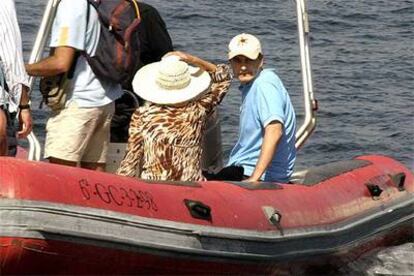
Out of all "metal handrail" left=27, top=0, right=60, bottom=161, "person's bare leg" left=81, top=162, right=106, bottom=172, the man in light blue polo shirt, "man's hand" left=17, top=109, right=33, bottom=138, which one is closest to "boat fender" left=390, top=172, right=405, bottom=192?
the man in light blue polo shirt

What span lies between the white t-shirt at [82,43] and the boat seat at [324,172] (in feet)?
3.67

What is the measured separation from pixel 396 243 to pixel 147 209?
2473mm

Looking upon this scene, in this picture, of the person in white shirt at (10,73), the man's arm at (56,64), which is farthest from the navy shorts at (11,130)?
the man's arm at (56,64)

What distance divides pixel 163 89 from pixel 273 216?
0.72 metres

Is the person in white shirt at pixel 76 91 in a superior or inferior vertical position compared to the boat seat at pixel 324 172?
superior

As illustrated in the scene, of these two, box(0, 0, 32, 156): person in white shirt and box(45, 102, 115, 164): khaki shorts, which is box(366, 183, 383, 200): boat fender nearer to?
box(45, 102, 115, 164): khaki shorts

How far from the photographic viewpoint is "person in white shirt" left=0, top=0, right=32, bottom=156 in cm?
570

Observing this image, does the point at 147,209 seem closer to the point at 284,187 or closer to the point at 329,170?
the point at 284,187

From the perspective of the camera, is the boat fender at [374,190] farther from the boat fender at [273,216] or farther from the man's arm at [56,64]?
the man's arm at [56,64]

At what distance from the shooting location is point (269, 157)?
6.52 metres

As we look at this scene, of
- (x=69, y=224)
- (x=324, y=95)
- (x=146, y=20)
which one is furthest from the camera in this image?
(x=324, y=95)

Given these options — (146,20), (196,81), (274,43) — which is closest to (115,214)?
(196,81)

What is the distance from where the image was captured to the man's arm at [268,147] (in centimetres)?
651

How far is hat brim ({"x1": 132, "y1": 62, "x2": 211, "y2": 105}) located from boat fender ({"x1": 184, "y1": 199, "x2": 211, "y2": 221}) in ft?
1.67
